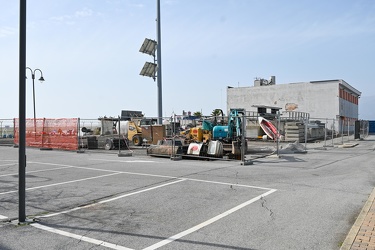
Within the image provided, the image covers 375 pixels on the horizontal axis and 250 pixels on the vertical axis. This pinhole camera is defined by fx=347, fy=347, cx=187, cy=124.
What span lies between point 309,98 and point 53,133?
141 ft

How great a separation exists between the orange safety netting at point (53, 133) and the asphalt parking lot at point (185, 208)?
9.54 meters

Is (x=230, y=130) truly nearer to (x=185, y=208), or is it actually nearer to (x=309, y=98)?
(x=185, y=208)

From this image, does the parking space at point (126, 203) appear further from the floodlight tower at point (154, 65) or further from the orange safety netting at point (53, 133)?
the floodlight tower at point (154, 65)

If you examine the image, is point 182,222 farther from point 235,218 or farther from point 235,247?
point 235,247

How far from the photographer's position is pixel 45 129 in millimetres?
23594

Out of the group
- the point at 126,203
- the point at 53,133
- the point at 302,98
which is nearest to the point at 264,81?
the point at 302,98

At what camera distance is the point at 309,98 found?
55.0 metres

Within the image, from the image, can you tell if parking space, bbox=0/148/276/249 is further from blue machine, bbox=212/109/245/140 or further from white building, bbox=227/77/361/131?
white building, bbox=227/77/361/131

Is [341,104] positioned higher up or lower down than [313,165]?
higher up

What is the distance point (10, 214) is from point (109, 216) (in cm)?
200

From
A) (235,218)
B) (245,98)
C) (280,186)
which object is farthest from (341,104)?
(235,218)

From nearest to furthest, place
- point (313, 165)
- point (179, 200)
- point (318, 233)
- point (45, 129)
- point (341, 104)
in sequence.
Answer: point (318, 233), point (179, 200), point (313, 165), point (45, 129), point (341, 104)

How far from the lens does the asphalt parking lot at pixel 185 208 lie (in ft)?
17.4

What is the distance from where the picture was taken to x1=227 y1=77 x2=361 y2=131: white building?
52.0 m
